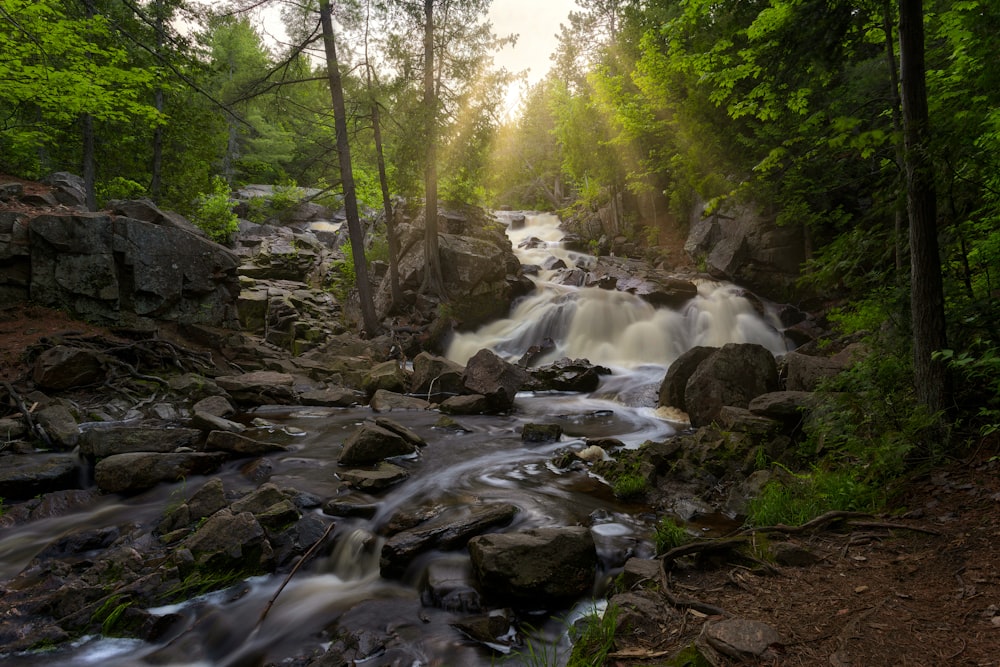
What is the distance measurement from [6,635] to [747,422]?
8158 millimetres

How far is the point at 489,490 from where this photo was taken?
689 cm

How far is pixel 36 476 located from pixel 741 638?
8.11 metres

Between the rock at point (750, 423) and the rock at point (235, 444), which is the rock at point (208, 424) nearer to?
the rock at point (235, 444)

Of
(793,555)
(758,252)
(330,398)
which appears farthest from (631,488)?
(758,252)

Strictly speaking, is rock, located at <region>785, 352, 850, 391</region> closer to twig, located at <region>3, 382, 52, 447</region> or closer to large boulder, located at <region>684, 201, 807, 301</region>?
large boulder, located at <region>684, 201, 807, 301</region>

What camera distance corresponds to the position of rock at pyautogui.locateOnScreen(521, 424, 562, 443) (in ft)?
30.0

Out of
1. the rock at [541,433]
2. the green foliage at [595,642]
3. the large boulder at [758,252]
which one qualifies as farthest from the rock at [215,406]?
the large boulder at [758,252]

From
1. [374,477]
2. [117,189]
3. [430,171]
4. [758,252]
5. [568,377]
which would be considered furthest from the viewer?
[430,171]

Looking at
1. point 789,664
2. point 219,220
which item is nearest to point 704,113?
point 789,664

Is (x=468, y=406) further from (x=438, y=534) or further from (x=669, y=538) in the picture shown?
(x=669, y=538)

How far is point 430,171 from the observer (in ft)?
60.1

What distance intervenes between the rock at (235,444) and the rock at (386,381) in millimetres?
4891

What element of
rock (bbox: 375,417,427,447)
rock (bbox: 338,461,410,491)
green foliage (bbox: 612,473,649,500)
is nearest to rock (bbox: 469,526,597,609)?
green foliage (bbox: 612,473,649,500)

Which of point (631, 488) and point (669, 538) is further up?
point (669, 538)
